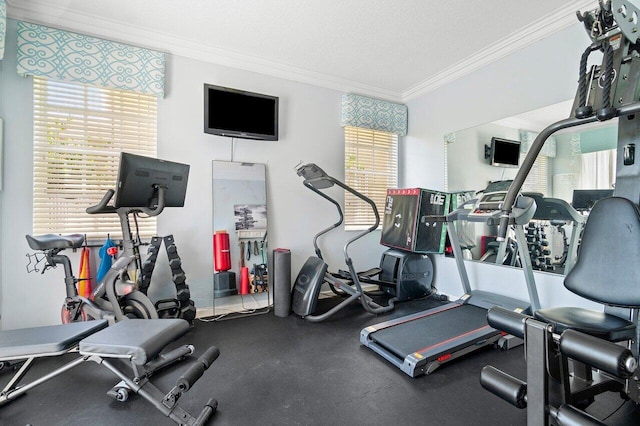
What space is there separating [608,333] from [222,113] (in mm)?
3707

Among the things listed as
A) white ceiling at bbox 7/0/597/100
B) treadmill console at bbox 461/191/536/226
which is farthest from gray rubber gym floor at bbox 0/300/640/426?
white ceiling at bbox 7/0/597/100

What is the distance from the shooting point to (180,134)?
3328 millimetres

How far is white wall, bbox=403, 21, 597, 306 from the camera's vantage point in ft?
9.46

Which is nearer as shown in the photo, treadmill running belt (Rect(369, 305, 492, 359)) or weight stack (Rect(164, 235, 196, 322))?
treadmill running belt (Rect(369, 305, 492, 359))

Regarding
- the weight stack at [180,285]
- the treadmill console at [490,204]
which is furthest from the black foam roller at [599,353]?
the weight stack at [180,285]

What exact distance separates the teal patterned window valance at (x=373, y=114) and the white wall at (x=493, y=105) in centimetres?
21

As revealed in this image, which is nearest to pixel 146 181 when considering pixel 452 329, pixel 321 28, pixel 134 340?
pixel 134 340

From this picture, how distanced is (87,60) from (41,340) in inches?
102

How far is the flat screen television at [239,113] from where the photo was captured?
336cm

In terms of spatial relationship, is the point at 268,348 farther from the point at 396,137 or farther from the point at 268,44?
the point at 396,137

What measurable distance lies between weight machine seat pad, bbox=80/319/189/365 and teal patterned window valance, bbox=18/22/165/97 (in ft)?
8.07

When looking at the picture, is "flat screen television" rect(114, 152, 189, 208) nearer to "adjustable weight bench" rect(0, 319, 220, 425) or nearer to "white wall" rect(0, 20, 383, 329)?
"white wall" rect(0, 20, 383, 329)

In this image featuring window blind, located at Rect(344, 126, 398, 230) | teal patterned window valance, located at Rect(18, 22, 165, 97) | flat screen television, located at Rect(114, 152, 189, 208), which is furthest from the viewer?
window blind, located at Rect(344, 126, 398, 230)

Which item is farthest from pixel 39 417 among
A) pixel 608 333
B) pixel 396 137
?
pixel 396 137
